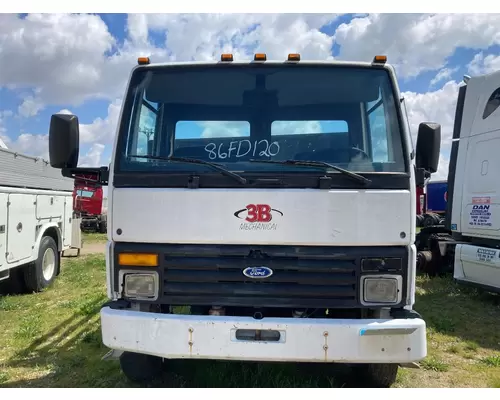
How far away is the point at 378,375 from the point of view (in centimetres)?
369

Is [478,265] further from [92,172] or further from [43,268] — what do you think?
[43,268]

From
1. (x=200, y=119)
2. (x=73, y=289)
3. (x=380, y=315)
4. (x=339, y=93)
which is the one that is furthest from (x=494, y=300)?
(x=73, y=289)

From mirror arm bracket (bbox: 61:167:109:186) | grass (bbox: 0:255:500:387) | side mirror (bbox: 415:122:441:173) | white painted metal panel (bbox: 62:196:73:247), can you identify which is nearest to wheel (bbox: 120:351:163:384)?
grass (bbox: 0:255:500:387)

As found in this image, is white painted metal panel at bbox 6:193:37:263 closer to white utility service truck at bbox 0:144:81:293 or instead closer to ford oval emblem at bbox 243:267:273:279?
white utility service truck at bbox 0:144:81:293

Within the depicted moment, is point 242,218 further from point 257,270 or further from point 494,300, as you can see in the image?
point 494,300

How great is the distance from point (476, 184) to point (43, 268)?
684 centimetres

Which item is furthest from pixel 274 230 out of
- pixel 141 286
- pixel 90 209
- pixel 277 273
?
pixel 90 209

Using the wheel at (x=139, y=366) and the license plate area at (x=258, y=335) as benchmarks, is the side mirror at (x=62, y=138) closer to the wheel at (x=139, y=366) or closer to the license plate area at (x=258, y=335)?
the wheel at (x=139, y=366)

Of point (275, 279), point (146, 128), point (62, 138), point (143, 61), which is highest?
point (143, 61)

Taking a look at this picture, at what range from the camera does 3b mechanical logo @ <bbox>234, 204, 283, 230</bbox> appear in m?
3.24

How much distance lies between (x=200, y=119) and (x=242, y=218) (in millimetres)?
940

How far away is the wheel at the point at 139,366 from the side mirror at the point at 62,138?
5.19ft

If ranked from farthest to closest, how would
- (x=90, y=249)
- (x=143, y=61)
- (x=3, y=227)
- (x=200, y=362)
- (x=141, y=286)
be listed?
(x=90, y=249)
(x=3, y=227)
(x=200, y=362)
(x=143, y=61)
(x=141, y=286)

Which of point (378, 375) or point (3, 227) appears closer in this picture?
point (378, 375)
